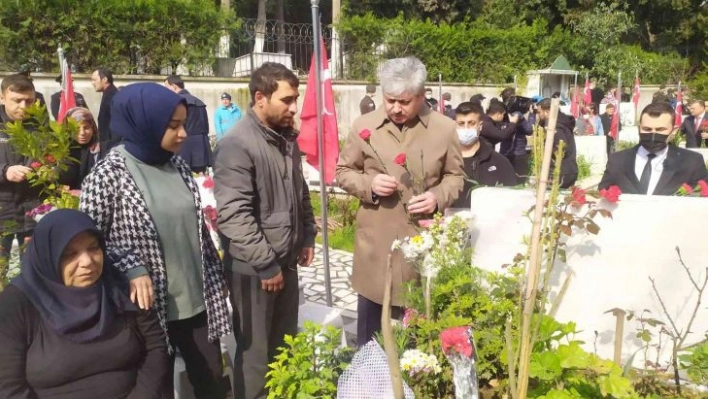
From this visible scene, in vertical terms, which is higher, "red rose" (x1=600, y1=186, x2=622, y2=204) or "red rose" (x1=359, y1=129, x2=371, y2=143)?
"red rose" (x1=359, y1=129, x2=371, y2=143)

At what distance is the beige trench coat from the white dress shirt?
1.32 meters

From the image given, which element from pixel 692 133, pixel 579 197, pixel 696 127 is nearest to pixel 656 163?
pixel 579 197

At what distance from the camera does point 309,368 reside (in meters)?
1.94

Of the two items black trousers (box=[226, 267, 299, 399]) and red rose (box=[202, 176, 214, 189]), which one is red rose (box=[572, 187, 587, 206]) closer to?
black trousers (box=[226, 267, 299, 399])

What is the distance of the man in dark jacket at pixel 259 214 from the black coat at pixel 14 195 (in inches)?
73.0

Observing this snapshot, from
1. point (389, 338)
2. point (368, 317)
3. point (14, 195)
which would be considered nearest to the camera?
point (389, 338)

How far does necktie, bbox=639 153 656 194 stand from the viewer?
338 cm

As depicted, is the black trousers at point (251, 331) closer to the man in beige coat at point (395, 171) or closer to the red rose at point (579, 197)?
the man in beige coat at point (395, 171)

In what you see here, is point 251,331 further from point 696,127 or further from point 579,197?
point 696,127

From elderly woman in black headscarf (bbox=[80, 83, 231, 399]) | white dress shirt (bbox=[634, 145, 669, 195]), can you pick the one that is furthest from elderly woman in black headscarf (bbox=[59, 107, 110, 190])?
white dress shirt (bbox=[634, 145, 669, 195])

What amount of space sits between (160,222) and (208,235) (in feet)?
0.98

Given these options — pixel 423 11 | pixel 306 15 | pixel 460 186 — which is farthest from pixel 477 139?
pixel 306 15

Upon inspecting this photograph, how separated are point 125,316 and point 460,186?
1589mm

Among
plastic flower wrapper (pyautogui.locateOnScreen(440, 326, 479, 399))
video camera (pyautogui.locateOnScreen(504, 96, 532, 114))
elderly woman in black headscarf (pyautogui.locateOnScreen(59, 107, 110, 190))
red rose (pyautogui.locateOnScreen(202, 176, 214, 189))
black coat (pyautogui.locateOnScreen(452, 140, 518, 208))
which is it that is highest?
video camera (pyautogui.locateOnScreen(504, 96, 532, 114))
